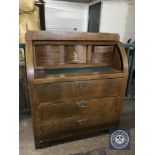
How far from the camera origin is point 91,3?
2.55 m

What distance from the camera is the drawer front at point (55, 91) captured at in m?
1.17

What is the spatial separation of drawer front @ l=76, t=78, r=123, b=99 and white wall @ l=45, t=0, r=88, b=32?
1.52m

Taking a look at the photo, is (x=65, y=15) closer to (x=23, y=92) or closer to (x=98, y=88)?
(x=23, y=92)

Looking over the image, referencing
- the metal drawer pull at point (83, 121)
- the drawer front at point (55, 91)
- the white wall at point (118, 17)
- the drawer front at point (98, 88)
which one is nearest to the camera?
the drawer front at point (55, 91)

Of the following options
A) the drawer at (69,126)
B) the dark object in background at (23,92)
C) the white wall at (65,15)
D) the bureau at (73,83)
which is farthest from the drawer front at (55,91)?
the white wall at (65,15)

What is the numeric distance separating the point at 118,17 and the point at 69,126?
198cm

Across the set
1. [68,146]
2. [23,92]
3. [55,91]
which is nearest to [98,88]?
[55,91]

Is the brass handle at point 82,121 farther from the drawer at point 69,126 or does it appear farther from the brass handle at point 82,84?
the brass handle at point 82,84

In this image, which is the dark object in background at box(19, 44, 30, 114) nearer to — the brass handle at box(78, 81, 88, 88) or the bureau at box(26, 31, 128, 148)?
the bureau at box(26, 31, 128, 148)

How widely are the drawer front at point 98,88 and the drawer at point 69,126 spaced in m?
0.23

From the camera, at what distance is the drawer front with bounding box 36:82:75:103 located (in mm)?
1174
